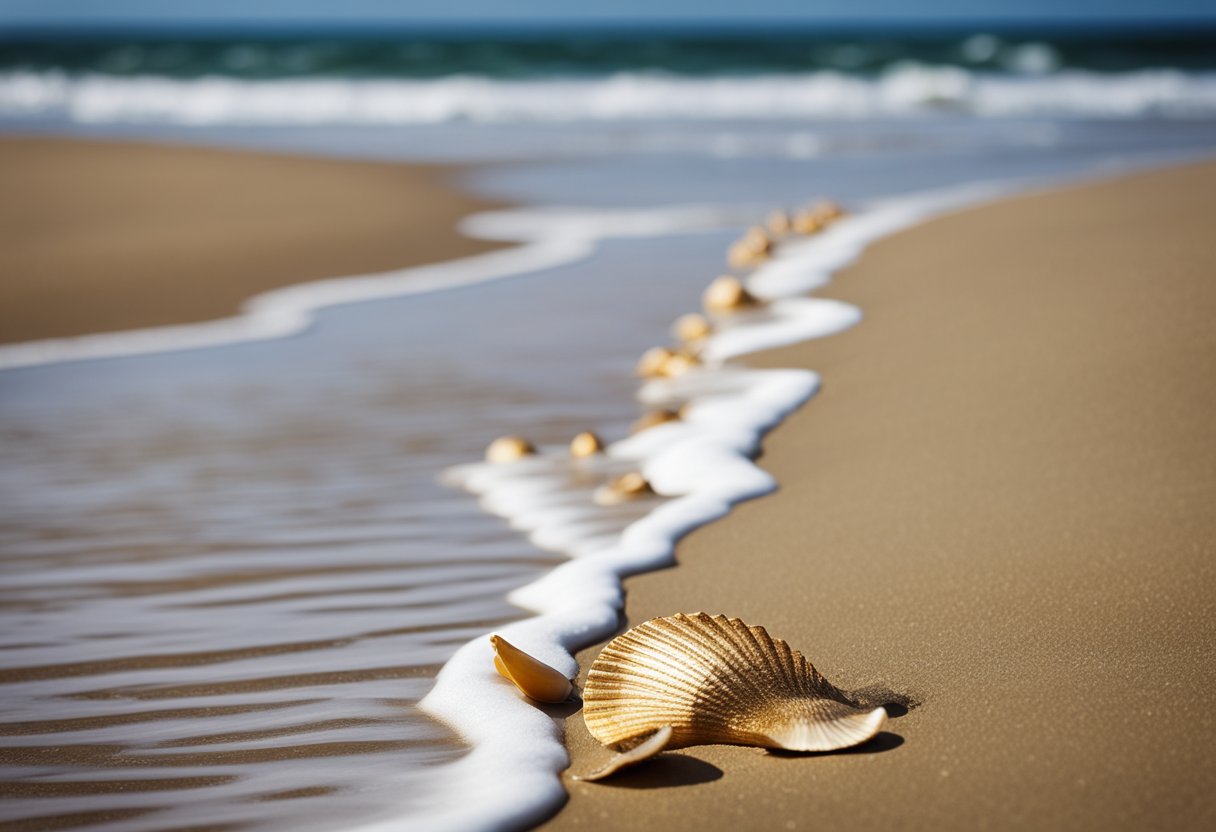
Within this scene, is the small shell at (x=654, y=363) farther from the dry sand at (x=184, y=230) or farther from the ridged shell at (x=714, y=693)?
the ridged shell at (x=714, y=693)

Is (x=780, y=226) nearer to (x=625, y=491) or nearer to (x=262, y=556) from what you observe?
(x=625, y=491)

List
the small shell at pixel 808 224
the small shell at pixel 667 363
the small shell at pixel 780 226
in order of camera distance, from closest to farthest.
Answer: the small shell at pixel 667 363, the small shell at pixel 808 224, the small shell at pixel 780 226

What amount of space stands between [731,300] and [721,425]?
2.14 meters

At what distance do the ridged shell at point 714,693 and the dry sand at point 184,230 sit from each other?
5403 millimetres

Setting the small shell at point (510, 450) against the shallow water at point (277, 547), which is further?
the small shell at point (510, 450)

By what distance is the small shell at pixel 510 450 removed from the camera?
4398 mm

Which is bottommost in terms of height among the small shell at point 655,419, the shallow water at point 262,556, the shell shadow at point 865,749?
the shallow water at point 262,556

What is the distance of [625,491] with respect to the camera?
3934 mm

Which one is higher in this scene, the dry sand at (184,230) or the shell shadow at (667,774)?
the dry sand at (184,230)

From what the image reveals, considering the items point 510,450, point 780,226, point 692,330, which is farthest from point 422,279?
point 510,450

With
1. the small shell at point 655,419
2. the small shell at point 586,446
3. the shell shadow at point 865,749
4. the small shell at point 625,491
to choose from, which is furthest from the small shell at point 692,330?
the shell shadow at point 865,749

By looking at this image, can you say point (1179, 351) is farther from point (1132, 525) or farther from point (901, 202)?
point (901, 202)

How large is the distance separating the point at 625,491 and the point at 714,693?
1.71 meters

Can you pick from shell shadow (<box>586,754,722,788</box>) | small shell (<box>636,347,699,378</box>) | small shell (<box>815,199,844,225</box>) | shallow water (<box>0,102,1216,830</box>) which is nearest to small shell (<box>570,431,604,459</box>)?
shallow water (<box>0,102,1216,830</box>)
